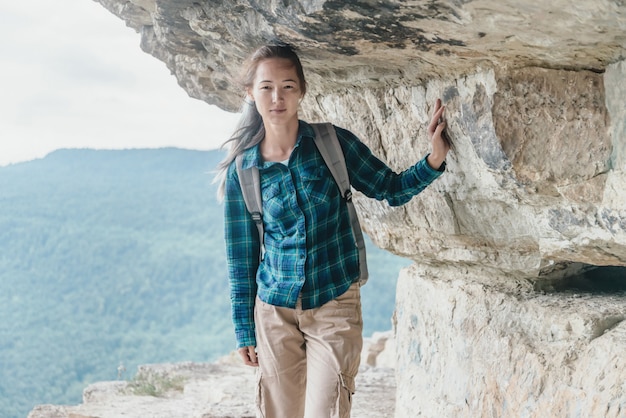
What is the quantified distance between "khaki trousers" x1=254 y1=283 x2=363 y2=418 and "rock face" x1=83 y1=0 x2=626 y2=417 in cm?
58

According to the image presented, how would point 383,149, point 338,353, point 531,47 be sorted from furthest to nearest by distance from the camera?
point 383,149 < point 338,353 < point 531,47

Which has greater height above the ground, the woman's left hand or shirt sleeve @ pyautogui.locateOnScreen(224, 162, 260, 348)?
the woman's left hand

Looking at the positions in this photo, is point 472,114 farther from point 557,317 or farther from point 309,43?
point 557,317

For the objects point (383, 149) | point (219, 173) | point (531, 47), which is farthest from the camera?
point (383, 149)

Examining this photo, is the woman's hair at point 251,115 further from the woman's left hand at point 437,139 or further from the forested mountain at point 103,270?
the forested mountain at point 103,270

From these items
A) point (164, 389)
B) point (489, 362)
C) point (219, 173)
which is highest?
point (219, 173)

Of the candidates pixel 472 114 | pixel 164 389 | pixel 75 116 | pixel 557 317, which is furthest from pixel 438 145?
pixel 75 116

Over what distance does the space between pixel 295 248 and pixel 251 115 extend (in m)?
0.59

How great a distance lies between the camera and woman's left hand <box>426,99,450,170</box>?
2659mm

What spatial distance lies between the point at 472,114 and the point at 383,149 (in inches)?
27.0

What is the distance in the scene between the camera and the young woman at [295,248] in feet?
8.77

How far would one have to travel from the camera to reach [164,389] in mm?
5891

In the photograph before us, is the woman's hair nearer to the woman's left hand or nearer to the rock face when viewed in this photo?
the rock face

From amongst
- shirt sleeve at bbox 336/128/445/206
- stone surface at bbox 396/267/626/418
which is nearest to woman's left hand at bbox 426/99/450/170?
shirt sleeve at bbox 336/128/445/206
